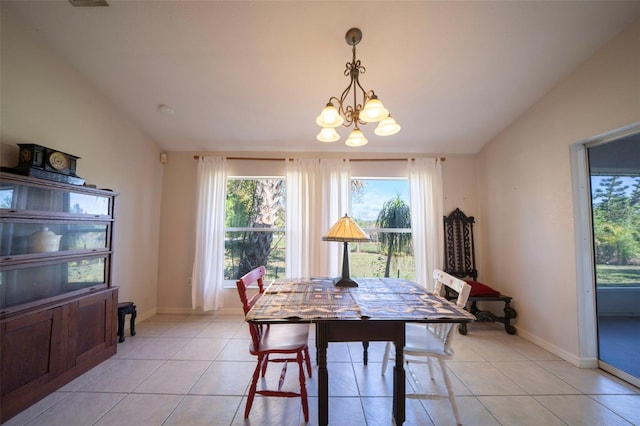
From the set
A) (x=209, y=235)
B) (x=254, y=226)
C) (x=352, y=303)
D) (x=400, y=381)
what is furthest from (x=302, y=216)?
(x=400, y=381)

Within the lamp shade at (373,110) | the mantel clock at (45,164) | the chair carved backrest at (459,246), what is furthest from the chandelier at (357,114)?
the chair carved backrest at (459,246)

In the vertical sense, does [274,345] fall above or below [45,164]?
below

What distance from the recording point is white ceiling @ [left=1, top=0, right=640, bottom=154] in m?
1.84

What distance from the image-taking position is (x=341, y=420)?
1614 millimetres

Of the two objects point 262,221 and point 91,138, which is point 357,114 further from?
point 91,138

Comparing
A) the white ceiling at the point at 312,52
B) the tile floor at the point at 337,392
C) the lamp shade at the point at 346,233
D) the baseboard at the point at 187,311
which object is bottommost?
the tile floor at the point at 337,392

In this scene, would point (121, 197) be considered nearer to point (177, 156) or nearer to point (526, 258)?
point (177, 156)

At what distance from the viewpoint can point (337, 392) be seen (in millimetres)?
1898

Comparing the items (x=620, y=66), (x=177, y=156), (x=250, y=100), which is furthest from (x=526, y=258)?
(x=177, y=156)

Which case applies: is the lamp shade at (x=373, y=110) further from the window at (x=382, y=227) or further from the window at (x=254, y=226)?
the window at (x=254, y=226)

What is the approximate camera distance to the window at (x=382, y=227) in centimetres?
372

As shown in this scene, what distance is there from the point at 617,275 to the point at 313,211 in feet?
10.1

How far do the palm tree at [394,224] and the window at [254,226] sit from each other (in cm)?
153

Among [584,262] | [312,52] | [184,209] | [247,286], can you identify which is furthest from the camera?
[184,209]
